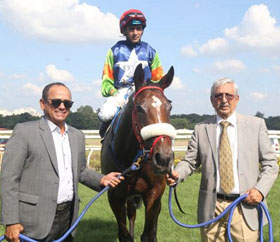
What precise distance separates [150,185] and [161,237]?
1.82 m

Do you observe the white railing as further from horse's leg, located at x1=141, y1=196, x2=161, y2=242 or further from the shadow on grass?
horse's leg, located at x1=141, y1=196, x2=161, y2=242

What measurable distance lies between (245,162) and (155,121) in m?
0.89

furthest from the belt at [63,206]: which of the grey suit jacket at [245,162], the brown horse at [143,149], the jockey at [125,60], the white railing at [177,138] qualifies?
the white railing at [177,138]

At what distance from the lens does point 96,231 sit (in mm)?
5762

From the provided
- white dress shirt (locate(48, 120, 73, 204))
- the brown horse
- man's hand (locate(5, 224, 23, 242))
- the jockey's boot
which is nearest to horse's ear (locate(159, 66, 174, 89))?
the brown horse

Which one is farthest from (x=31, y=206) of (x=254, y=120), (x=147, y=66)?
(x=147, y=66)

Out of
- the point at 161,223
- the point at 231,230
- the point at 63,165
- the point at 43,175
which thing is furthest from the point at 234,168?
the point at 161,223

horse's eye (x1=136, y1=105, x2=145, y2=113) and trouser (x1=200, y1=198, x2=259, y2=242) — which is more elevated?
horse's eye (x1=136, y1=105, x2=145, y2=113)

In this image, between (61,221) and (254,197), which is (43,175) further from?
(254,197)

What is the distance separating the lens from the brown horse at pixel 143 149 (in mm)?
3025

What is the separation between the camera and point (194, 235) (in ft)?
18.0

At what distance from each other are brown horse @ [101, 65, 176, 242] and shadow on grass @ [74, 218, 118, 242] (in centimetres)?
122

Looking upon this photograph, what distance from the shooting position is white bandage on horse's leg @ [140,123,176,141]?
3.03 metres

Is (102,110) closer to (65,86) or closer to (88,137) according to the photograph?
(65,86)
